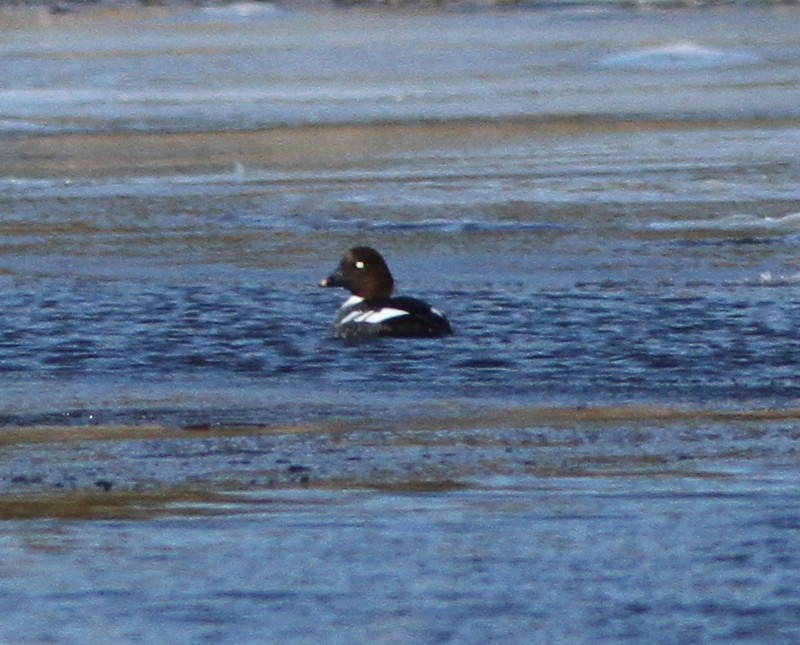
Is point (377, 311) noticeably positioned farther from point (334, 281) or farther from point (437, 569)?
point (437, 569)

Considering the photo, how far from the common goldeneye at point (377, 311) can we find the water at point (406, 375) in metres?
0.15

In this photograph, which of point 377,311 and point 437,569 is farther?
point 377,311

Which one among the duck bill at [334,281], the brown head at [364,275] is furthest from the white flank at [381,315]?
the duck bill at [334,281]

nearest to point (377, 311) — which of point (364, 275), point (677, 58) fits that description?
point (364, 275)

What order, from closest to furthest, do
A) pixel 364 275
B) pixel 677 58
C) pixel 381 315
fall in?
pixel 381 315
pixel 364 275
pixel 677 58

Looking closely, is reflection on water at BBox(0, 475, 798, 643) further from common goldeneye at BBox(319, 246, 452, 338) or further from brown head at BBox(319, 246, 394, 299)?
brown head at BBox(319, 246, 394, 299)

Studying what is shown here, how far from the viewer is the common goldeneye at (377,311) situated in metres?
8.96

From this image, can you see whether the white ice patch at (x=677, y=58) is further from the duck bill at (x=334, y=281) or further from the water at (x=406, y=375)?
the duck bill at (x=334, y=281)

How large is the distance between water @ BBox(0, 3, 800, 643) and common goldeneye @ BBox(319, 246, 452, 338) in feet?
0.49

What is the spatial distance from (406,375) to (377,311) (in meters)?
0.85

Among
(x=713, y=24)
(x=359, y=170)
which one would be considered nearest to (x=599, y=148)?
(x=359, y=170)

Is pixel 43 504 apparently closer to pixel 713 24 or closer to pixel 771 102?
pixel 771 102

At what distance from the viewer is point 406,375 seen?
27.2ft

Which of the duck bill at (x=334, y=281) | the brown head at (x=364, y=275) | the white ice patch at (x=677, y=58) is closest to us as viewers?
the brown head at (x=364, y=275)
